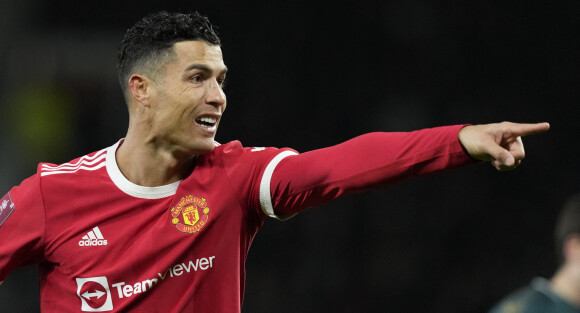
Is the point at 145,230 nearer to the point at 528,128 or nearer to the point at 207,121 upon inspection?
the point at 207,121

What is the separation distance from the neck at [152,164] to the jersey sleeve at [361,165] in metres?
0.34

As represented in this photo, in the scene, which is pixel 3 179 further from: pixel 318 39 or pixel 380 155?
pixel 380 155

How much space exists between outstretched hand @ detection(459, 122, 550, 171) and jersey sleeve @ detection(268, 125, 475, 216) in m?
0.05

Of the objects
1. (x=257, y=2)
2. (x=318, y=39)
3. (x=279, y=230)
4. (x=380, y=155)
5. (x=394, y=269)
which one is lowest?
(x=394, y=269)

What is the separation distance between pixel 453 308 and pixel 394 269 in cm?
44

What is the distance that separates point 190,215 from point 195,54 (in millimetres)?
509

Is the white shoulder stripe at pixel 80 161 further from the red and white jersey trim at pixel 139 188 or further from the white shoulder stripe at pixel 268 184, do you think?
the white shoulder stripe at pixel 268 184

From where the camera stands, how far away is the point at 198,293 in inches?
86.7

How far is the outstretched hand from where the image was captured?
5.52 feet

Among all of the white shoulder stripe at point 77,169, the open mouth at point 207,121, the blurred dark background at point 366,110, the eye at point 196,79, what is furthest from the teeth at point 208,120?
Answer: the blurred dark background at point 366,110

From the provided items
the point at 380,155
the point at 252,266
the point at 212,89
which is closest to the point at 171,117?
the point at 212,89

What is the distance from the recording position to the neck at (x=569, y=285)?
1.88 meters

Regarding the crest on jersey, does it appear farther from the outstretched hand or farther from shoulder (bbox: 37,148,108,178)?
the outstretched hand

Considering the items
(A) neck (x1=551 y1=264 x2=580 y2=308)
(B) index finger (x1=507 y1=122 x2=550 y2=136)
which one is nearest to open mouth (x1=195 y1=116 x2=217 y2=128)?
(B) index finger (x1=507 y1=122 x2=550 y2=136)
